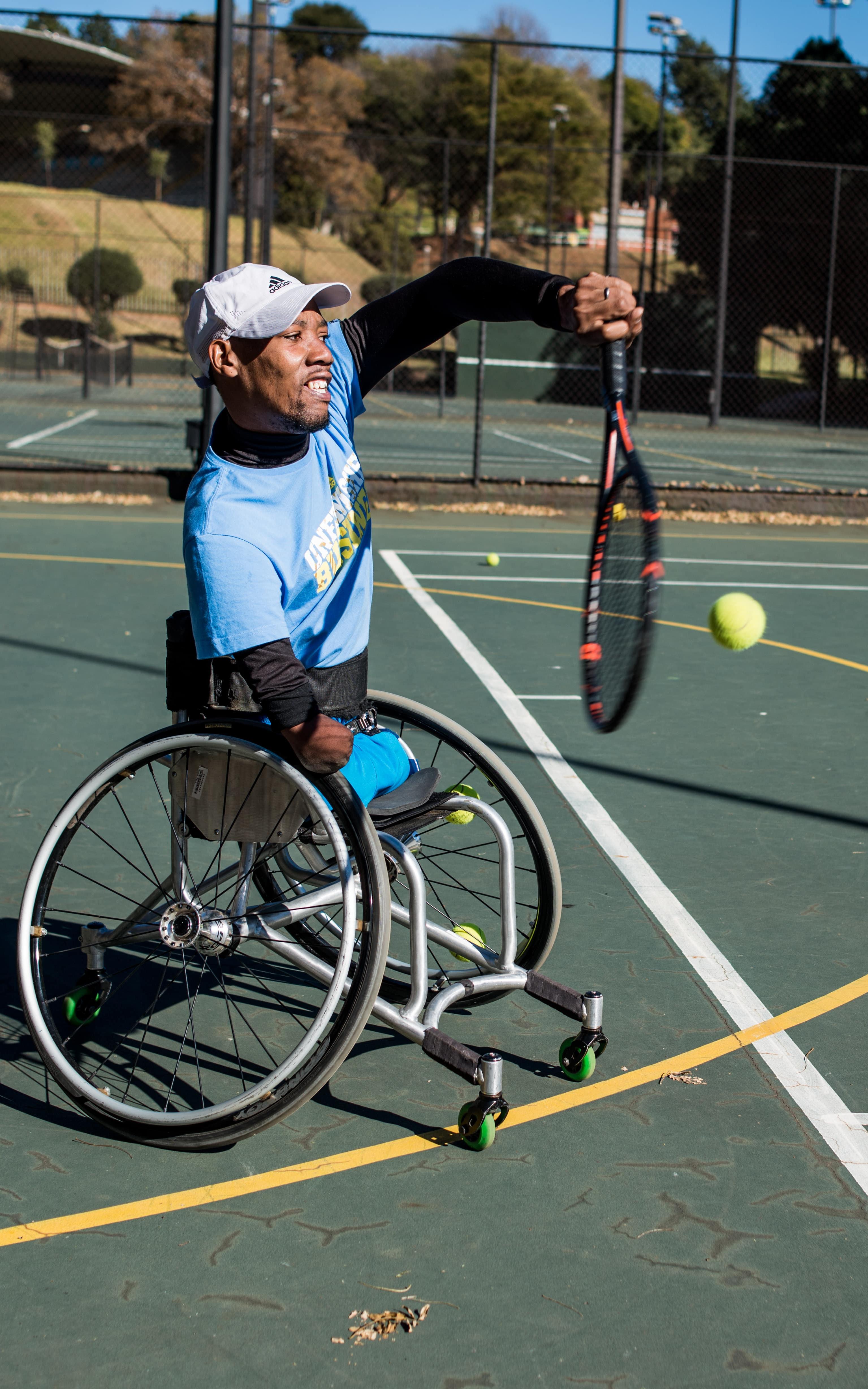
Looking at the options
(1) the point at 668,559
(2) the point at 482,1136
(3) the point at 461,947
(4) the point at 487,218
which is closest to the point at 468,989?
(3) the point at 461,947

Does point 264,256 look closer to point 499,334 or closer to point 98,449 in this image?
point 98,449

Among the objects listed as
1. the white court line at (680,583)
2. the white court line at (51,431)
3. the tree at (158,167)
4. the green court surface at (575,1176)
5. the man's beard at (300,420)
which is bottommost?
the green court surface at (575,1176)

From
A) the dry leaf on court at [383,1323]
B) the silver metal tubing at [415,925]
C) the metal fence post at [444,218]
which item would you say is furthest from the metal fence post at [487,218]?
the dry leaf on court at [383,1323]

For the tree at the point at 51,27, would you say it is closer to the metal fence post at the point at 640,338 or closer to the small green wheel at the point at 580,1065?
the metal fence post at the point at 640,338

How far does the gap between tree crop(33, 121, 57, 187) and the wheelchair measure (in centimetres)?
5577

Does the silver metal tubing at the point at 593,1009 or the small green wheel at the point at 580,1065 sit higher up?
the silver metal tubing at the point at 593,1009

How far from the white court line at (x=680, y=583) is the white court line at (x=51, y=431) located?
8204mm

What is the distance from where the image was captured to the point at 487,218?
11.3m

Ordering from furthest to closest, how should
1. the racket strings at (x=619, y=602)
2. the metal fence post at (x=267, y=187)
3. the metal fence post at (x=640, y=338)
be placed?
1. the metal fence post at (x=267, y=187)
2. the metal fence post at (x=640, y=338)
3. the racket strings at (x=619, y=602)

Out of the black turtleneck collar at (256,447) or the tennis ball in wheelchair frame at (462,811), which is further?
the tennis ball in wheelchair frame at (462,811)

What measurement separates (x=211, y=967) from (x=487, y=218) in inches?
353

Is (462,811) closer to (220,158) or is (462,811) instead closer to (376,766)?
(376,766)

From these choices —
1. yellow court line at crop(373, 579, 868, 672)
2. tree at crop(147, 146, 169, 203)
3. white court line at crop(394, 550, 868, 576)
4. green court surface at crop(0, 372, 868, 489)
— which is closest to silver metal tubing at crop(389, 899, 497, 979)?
yellow court line at crop(373, 579, 868, 672)

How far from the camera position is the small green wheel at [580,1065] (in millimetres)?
3072
